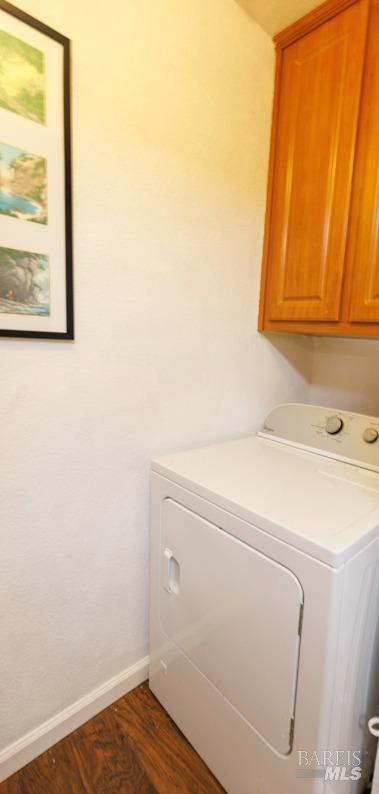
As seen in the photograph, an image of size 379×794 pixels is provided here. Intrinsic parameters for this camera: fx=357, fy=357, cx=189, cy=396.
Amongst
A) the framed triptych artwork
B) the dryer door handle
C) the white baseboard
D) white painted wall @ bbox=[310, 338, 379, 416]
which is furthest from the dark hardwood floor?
white painted wall @ bbox=[310, 338, 379, 416]

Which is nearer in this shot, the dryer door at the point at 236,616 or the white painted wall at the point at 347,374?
the dryer door at the point at 236,616

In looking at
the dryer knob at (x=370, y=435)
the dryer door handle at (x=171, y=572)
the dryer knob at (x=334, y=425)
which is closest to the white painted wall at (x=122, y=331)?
the dryer door handle at (x=171, y=572)

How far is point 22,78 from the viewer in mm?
840

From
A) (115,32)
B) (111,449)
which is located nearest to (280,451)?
(111,449)

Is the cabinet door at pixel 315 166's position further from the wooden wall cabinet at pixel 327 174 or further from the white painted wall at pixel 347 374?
the white painted wall at pixel 347 374

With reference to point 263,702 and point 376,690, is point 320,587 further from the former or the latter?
point 376,690

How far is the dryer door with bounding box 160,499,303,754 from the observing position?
78 centimetres

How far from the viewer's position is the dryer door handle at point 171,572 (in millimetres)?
1115

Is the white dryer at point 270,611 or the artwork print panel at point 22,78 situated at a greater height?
the artwork print panel at point 22,78

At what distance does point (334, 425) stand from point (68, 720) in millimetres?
1331

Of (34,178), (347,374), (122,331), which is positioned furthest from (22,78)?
(347,374)

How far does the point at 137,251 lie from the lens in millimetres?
1112

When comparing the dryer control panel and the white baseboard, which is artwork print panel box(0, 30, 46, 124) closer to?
the dryer control panel

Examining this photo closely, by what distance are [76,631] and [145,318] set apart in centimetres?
103
